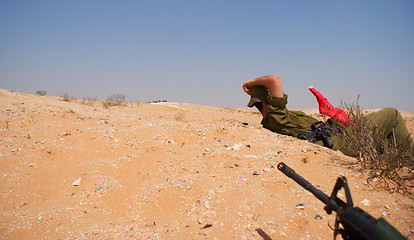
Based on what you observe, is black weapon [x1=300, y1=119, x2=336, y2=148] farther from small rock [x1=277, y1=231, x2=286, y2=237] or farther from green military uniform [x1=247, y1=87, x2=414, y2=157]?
small rock [x1=277, y1=231, x2=286, y2=237]

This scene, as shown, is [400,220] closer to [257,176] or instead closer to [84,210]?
[257,176]

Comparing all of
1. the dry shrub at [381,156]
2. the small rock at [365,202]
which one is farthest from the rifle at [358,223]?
the dry shrub at [381,156]

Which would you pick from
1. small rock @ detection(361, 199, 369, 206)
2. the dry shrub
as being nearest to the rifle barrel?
small rock @ detection(361, 199, 369, 206)

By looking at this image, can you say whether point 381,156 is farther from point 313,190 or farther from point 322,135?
point 313,190

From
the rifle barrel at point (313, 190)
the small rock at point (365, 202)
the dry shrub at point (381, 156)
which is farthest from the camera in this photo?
the dry shrub at point (381, 156)

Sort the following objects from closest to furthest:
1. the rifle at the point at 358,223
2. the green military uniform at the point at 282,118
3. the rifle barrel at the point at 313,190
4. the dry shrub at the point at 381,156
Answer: the rifle at the point at 358,223 < the rifle barrel at the point at 313,190 < the dry shrub at the point at 381,156 < the green military uniform at the point at 282,118

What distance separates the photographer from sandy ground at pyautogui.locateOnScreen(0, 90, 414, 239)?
6.13ft

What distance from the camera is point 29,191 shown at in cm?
239

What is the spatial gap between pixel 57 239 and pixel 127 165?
115 centimetres

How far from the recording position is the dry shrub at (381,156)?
2400 mm

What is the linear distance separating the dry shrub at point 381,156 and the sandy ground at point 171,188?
0.17 meters

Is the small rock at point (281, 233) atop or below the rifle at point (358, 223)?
below

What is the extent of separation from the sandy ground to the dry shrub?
0.17m

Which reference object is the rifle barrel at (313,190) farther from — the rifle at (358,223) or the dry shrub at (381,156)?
the dry shrub at (381,156)
